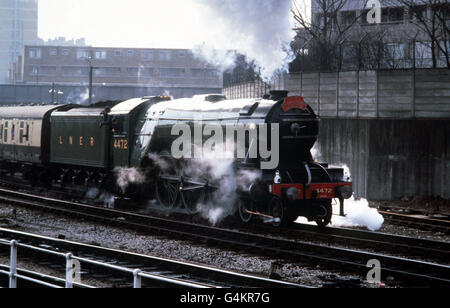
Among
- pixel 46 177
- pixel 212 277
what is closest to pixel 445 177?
pixel 212 277

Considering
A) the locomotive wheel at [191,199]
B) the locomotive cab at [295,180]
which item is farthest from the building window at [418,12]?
the locomotive wheel at [191,199]

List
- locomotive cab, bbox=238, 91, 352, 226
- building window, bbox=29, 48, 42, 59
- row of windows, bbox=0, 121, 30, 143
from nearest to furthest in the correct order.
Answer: locomotive cab, bbox=238, 91, 352, 226
row of windows, bbox=0, 121, 30, 143
building window, bbox=29, 48, 42, 59

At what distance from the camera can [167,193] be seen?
18.6 m

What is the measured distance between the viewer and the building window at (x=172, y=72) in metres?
84.6

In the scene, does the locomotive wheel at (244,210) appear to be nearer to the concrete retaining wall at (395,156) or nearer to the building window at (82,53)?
the concrete retaining wall at (395,156)

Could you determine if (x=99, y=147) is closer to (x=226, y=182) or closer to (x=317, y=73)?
(x=226, y=182)

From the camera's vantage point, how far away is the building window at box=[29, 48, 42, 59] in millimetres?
92500

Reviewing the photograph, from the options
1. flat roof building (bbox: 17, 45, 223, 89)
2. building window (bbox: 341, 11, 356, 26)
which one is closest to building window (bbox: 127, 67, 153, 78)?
flat roof building (bbox: 17, 45, 223, 89)

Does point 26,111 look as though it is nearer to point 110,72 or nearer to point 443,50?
point 443,50

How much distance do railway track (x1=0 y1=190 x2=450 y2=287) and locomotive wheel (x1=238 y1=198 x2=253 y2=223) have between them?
4.35 ft

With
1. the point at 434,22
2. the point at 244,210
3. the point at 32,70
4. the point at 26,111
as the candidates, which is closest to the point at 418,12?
the point at 434,22

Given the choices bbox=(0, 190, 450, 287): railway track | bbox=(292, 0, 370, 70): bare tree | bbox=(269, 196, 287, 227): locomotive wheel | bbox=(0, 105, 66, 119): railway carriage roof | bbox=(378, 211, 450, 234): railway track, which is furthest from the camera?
bbox=(292, 0, 370, 70): bare tree

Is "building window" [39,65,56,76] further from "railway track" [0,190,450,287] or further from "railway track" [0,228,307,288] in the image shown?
"railway track" [0,228,307,288]

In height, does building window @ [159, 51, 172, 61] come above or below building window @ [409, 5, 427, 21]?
above
